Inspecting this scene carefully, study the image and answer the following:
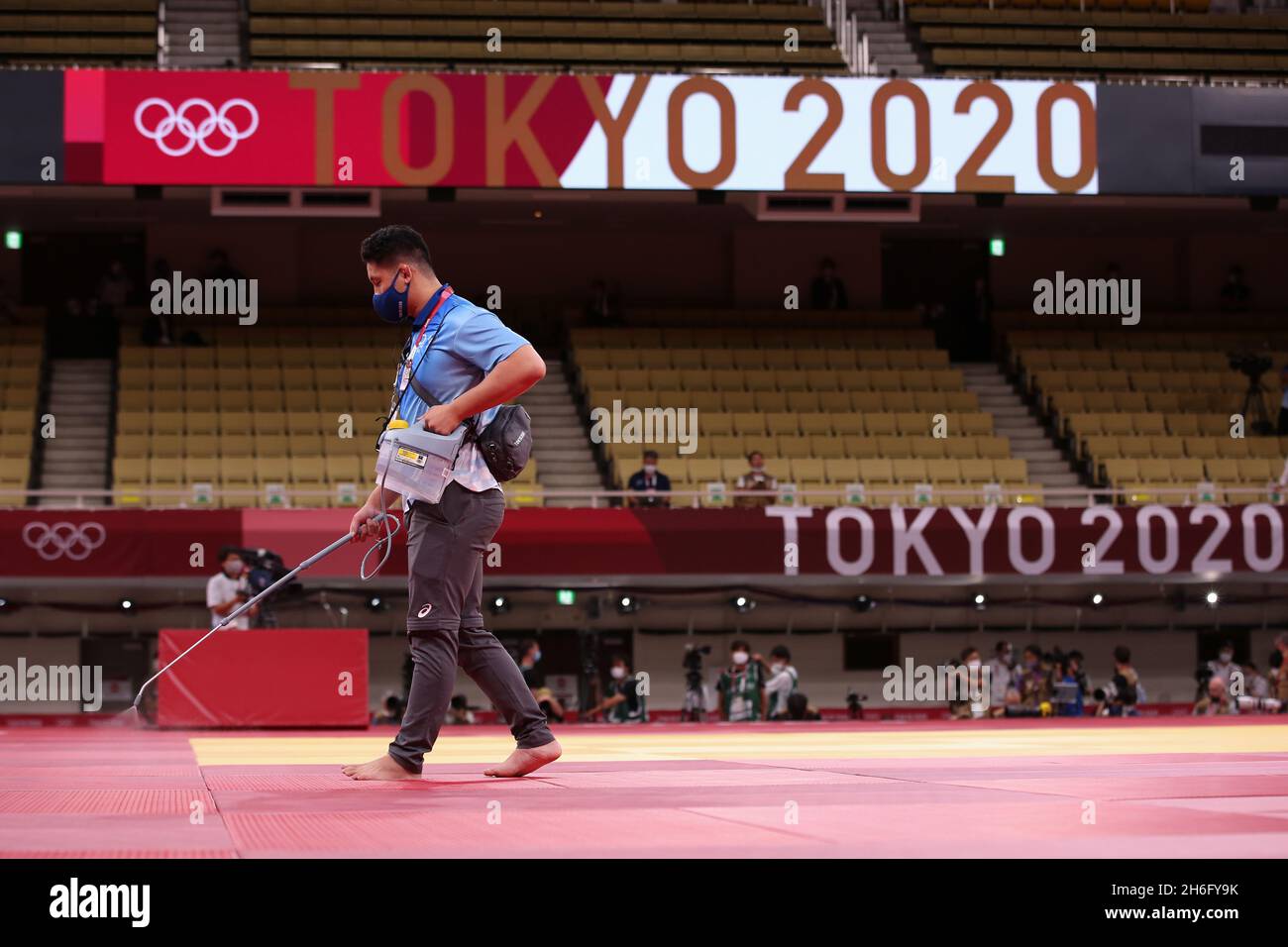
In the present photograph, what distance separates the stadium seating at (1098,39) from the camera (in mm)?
24922

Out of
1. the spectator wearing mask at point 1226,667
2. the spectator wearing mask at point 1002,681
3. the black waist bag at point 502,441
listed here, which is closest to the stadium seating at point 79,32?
the spectator wearing mask at point 1002,681

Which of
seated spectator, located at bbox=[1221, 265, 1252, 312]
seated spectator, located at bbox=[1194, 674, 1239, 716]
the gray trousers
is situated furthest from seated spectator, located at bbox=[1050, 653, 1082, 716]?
the gray trousers

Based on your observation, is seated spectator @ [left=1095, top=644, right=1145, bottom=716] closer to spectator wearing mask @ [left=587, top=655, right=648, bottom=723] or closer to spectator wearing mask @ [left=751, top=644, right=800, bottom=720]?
spectator wearing mask @ [left=751, top=644, right=800, bottom=720]

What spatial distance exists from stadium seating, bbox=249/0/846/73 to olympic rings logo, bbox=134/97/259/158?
250cm

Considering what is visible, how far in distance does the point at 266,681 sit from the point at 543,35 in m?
13.7

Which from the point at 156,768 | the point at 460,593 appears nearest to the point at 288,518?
the point at 156,768

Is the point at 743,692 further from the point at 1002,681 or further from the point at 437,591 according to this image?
the point at 437,591

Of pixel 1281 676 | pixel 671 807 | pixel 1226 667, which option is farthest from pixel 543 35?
pixel 671 807

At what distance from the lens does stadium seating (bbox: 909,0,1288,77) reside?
24922mm

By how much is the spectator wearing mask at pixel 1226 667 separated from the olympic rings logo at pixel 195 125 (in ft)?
44.5

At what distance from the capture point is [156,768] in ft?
21.5

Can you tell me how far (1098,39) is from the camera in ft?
84.1
